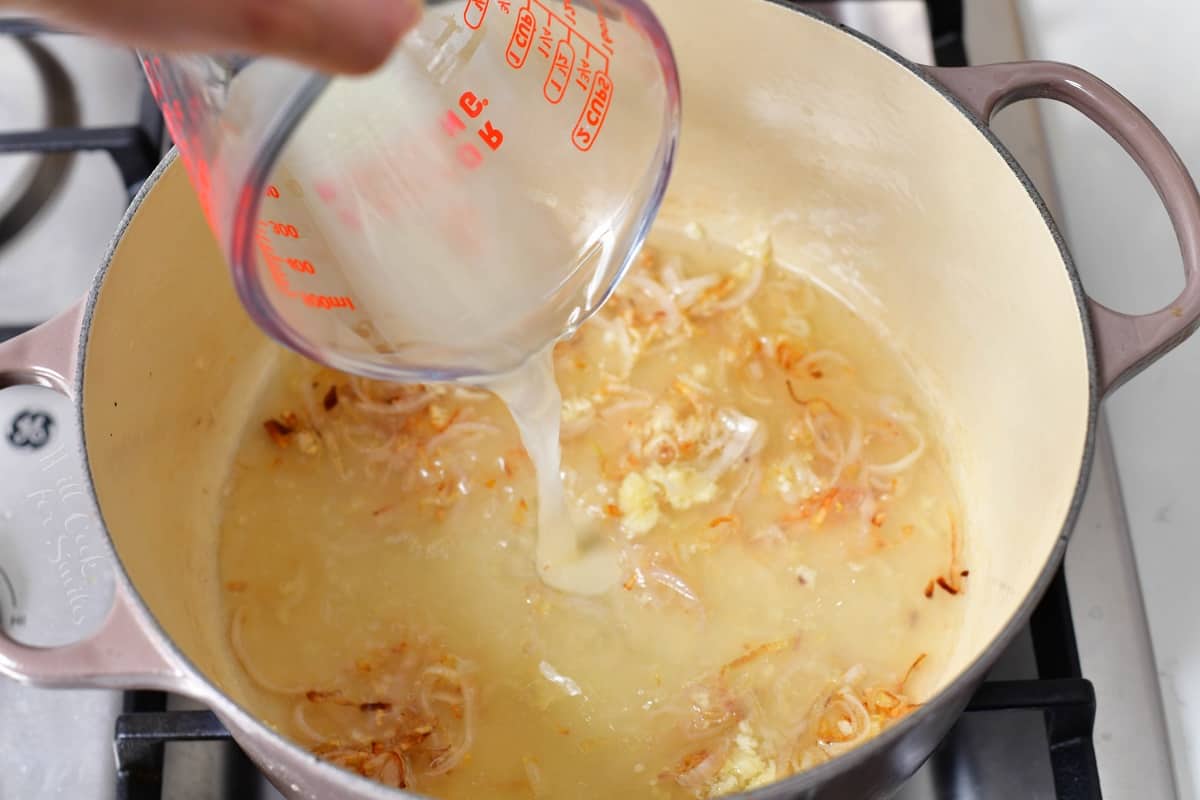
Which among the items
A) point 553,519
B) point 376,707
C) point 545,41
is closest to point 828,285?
point 553,519

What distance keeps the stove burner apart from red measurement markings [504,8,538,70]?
706mm

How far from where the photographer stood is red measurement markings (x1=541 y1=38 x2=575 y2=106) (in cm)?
103

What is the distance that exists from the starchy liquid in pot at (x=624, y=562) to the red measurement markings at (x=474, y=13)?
0.52 metres

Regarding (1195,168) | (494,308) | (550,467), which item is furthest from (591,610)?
(1195,168)

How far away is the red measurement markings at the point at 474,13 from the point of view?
3.30 feet

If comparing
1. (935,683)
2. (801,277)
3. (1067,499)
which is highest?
(801,277)

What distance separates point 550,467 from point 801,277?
518 mm

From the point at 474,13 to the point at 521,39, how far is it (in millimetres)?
46

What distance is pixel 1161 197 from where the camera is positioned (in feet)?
3.44

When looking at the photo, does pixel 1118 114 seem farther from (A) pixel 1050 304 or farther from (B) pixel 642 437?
(B) pixel 642 437

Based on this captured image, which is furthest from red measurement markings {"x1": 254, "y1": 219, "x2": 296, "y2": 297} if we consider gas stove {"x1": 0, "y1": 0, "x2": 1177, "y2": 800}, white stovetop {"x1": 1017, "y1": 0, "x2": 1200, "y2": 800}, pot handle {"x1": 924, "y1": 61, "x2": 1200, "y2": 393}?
white stovetop {"x1": 1017, "y1": 0, "x2": 1200, "y2": 800}

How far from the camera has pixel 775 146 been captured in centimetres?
148

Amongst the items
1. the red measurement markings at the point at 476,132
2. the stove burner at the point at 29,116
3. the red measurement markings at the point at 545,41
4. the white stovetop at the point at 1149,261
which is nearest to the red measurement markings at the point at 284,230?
the red measurement markings at the point at 476,132

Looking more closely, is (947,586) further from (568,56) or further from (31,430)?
(31,430)
